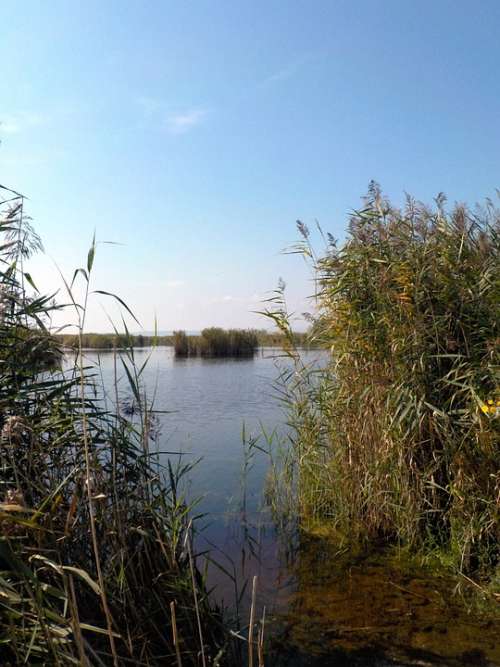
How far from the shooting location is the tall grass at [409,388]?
380 cm

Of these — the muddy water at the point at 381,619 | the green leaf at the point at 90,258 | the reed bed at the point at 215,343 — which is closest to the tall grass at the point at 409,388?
the muddy water at the point at 381,619

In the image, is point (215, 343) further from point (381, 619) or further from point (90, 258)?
point (90, 258)

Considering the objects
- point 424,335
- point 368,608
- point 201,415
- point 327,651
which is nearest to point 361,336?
point 424,335

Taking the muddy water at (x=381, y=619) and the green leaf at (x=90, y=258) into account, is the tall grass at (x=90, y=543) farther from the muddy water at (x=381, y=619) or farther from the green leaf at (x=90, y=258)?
the muddy water at (x=381, y=619)

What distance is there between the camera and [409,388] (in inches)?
160

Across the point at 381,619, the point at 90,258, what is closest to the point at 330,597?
the point at 381,619

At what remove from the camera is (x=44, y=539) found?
7.72ft

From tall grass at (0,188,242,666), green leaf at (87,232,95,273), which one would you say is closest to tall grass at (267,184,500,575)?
tall grass at (0,188,242,666)

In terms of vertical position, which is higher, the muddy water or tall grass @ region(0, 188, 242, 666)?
tall grass @ region(0, 188, 242, 666)

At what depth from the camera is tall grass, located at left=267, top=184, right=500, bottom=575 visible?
12.5 ft

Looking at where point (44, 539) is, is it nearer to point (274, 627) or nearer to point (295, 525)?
point (274, 627)

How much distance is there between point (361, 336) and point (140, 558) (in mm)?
2630

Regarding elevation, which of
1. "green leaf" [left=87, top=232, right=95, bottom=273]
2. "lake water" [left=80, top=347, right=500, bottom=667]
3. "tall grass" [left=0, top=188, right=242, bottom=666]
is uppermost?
"green leaf" [left=87, top=232, right=95, bottom=273]

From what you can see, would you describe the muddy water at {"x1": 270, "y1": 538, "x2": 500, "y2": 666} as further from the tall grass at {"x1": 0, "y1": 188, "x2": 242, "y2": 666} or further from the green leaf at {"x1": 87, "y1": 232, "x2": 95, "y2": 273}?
the green leaf at {"x1": 87, "y1": 232, "x2": 95, "y2": 273}
